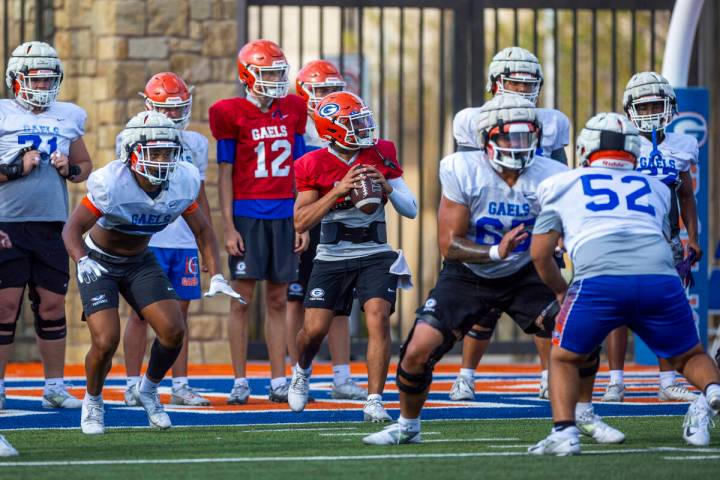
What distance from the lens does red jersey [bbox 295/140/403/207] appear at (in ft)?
26.7

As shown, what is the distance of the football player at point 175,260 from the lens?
8.98 metres

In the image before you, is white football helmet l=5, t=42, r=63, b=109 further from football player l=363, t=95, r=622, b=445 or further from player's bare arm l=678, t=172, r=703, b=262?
player's bare arm l=678, t=172, r=703, b=262

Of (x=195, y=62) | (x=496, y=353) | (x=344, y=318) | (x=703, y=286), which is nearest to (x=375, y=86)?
(x=195, y=62)

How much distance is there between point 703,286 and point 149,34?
15.6ft

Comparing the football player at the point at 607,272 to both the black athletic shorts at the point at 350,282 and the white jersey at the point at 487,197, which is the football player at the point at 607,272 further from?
the black athletic shorts at the point at 350,282

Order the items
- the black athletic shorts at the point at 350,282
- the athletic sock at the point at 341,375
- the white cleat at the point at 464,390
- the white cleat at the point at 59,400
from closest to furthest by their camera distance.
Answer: the black athletic shorts at the point at 350,282
the white cleat at the point at 59,400
the white cleat at the point at 464,390
the athletic sock at the point at 341,375

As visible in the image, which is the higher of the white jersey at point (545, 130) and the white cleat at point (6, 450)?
the white jersey at point (545, 130)

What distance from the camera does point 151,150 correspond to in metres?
7.38

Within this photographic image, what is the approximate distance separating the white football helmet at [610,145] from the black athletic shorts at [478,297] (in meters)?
0.72

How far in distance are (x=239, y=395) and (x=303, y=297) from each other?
32.6 inches

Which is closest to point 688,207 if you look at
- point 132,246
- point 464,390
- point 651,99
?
point 651,99

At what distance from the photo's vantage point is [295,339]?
934 centimetres

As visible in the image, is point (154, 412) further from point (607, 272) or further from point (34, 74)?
point (607, 272)

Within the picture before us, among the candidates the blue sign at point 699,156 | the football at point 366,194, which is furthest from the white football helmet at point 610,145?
the blue sign at point 699,156
